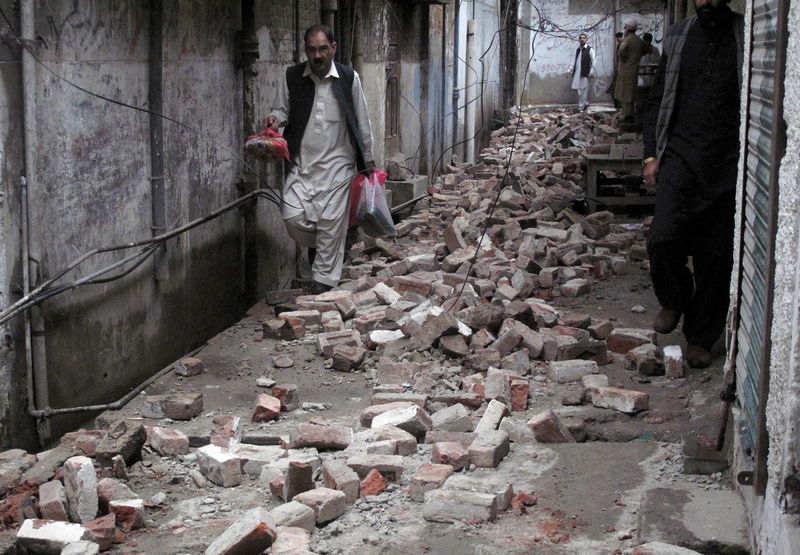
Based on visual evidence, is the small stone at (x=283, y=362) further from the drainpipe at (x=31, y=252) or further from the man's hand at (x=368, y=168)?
the man's hand at (x=368, y=168)

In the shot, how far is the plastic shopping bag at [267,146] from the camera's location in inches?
293

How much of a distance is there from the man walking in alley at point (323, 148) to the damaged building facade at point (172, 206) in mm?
378

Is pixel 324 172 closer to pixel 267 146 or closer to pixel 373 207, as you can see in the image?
pixel 373 207

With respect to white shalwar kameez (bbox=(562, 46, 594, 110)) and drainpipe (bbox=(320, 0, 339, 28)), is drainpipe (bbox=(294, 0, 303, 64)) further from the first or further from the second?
white shalwar kameez (bbox=(562, 46, 594, 110))

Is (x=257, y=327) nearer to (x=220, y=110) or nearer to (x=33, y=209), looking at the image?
(x=220, y=110)

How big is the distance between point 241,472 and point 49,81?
7.07 feet

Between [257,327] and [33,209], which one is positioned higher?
[33,209]

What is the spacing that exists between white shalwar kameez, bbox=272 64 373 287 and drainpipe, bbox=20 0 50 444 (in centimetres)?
309

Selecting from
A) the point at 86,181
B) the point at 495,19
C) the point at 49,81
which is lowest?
the point at 86,181

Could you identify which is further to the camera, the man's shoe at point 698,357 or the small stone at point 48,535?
the man's shoe at point 698,357

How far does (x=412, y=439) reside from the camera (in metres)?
4.68

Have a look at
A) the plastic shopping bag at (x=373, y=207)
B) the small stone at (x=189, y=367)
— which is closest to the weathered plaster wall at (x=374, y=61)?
the plastic shopping bag at (x=373, y=207)

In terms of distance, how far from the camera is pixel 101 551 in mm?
3793

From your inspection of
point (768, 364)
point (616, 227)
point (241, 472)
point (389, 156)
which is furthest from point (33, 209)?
point (389, 156)
